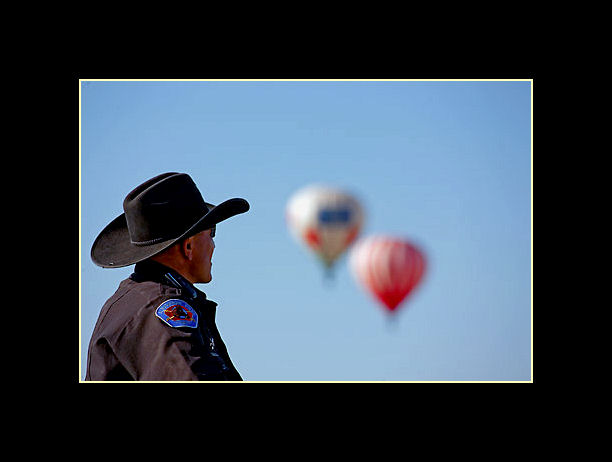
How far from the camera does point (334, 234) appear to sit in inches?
872

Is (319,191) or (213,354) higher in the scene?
(319,191)

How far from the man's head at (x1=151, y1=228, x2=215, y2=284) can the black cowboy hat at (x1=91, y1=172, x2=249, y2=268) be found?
54 mm

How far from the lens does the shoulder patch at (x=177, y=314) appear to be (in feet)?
13.2

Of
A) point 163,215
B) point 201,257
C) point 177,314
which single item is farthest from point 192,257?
point 177,314

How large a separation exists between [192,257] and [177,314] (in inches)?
21.8

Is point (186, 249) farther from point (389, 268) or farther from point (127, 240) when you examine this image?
point (389, 268)

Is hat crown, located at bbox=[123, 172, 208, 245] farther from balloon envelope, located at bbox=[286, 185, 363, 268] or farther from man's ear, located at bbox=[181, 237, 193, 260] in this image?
balloon envelope, located at bbox=[286, 185, 363, 268]

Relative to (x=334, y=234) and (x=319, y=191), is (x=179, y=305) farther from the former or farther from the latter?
(x=319, y=191)

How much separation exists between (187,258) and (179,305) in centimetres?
47

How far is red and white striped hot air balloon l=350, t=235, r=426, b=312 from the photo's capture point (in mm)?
19438

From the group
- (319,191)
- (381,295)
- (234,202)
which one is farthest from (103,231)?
(319,191)

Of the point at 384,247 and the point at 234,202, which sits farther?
the point at 384,247

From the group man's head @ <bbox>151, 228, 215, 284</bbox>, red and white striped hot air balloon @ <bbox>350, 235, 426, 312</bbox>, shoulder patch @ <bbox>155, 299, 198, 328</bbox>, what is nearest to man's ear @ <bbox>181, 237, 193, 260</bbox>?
man's head @ <bbox>151, 228, 215, 284</bbox>

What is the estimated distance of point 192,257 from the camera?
4570mm
